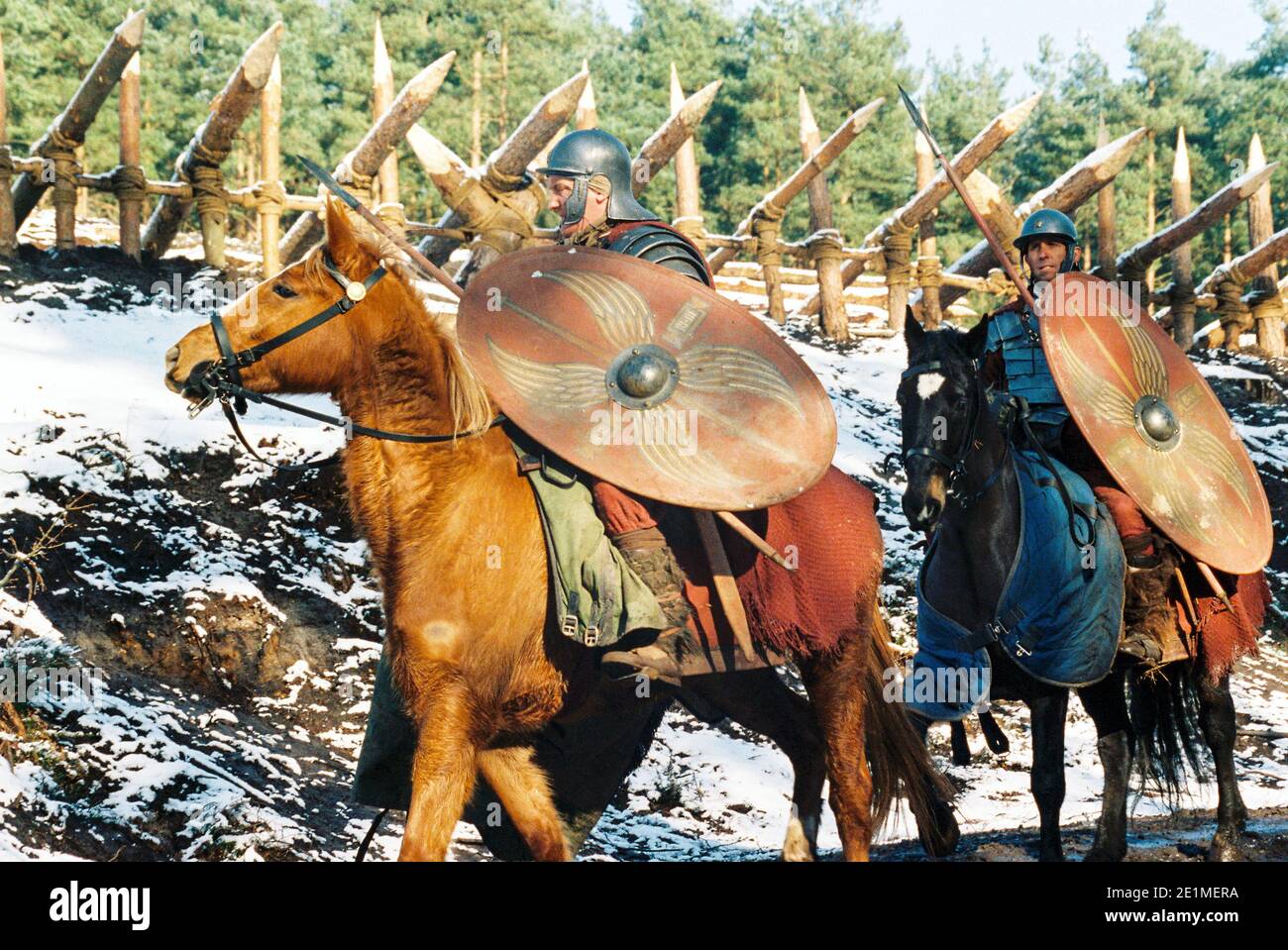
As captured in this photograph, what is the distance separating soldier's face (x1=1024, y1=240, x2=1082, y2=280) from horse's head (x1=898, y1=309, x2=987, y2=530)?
130cm

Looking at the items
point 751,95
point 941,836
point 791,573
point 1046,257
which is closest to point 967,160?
point 1046,257

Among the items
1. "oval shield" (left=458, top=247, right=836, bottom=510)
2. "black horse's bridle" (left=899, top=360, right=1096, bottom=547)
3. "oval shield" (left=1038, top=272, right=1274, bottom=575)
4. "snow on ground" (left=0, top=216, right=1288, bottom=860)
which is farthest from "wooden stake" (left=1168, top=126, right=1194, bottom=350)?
"oval shield" (left=458, top=247, right=836, bottom=510)

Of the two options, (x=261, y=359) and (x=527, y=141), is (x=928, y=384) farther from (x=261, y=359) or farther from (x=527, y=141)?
(x=527, y=141)

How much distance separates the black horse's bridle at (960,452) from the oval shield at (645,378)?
44 centimetres

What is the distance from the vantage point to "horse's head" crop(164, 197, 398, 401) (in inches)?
187

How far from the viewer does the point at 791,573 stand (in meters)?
5.25

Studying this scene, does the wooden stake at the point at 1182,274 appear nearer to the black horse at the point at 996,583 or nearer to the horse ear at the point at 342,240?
the black horse at the point at 996,583

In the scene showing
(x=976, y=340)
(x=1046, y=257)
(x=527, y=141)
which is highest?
(x=527, y=141)

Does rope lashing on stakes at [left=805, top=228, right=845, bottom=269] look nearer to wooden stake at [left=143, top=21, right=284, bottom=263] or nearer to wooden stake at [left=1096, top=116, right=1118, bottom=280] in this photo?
wooden stake at [left=1096, top=116, right=1118, bottom=280]

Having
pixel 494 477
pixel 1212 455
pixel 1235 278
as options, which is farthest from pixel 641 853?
pixel 1235 278

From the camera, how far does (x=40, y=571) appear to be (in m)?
7.38

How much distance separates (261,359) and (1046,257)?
375cm

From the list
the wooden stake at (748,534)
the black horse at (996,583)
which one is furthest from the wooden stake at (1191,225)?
the wooden stake at (748,534)
